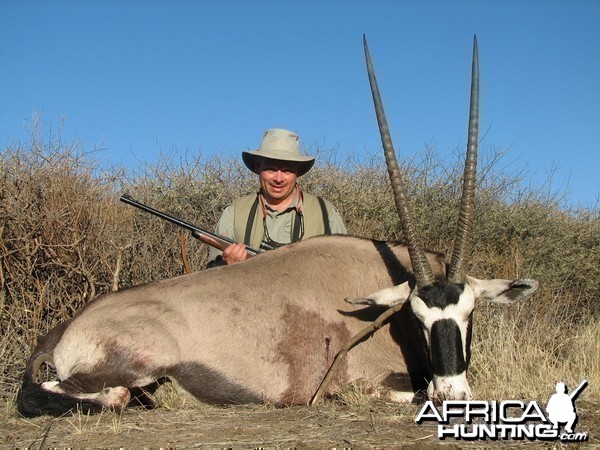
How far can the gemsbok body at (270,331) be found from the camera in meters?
4.34

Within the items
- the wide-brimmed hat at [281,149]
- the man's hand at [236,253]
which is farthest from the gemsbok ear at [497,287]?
the wide-brimmed hat at [281,149]

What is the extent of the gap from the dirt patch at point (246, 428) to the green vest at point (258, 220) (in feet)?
7.06

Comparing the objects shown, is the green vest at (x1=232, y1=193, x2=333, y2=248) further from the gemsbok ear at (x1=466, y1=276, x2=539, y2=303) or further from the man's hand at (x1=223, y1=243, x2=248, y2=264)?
the gemsbok ear at (x1=466, y1=276, x2=539, y2=303)

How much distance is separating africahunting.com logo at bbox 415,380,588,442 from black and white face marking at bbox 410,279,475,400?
0.13 metres

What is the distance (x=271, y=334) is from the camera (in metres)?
4.57

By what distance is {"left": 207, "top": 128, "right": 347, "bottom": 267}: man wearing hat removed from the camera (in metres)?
6.23

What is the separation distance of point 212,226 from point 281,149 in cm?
348

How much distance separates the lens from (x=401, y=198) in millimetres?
4625

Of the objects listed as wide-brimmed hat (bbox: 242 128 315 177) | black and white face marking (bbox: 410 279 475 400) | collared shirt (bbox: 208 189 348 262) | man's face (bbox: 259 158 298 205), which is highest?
wide-brimmed hat (bbox: 242 128 315 177)

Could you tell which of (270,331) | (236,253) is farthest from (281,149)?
(270,331)

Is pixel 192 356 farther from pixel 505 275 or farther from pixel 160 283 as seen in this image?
pixel 505 275

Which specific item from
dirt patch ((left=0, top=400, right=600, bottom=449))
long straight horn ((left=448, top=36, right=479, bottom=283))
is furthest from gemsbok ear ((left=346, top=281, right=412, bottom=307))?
dirt patch ((left=0, top=400, right=600, bottom=449))

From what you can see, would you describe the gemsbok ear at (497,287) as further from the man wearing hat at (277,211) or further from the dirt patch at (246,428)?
the man wearing hat at (277,211)

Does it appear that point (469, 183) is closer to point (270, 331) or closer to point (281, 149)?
point (270, 331)
